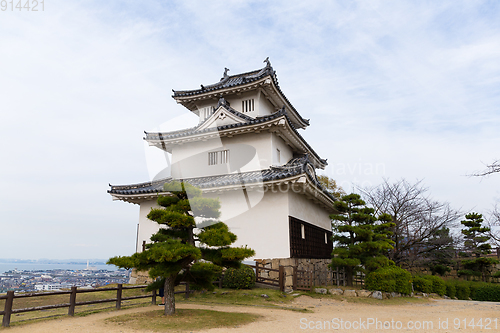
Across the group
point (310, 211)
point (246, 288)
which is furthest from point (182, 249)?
point (310, 211)

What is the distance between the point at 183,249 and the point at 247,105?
13.7 metres

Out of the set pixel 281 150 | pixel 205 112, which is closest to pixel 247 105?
pixel 205 112

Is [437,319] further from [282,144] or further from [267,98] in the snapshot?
[267,98]

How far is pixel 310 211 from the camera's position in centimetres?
1898

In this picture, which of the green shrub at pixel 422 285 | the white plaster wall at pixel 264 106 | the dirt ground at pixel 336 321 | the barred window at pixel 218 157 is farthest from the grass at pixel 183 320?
the white plaster wall at pixel 264 106

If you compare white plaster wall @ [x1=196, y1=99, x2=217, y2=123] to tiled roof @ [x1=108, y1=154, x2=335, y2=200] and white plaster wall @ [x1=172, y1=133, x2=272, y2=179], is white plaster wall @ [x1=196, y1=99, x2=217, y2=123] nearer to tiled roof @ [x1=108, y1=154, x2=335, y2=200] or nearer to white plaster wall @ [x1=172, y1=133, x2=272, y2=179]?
white plaster wall @ [x1=172, y1=133, x2=272, y2=179]

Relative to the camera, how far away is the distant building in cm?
1544

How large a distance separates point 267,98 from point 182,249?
48.8 feet

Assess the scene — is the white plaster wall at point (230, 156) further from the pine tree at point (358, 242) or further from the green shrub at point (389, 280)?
the green shrub at point (389, 280)

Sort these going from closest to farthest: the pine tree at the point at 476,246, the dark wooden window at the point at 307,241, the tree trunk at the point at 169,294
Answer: the tree trunk at the point at 169,294 → the dark wooden window at the point at 307,241 → the pine tree at the point at 476,246

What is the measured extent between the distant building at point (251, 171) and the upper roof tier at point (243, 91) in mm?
63

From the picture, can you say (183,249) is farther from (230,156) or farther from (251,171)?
(230,156)

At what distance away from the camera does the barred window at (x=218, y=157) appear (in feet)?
61.0

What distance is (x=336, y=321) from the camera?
9.31 metres
